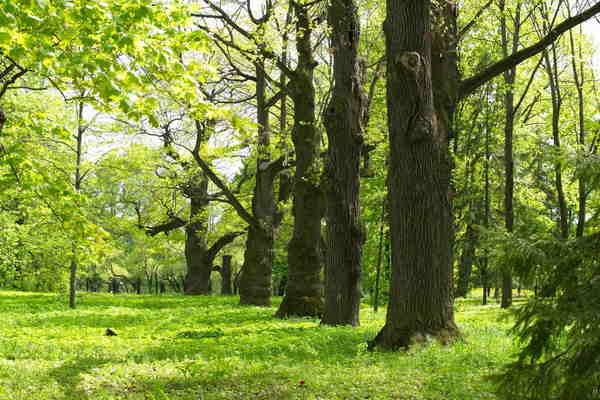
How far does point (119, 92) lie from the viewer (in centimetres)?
559

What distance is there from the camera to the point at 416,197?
26.1ft

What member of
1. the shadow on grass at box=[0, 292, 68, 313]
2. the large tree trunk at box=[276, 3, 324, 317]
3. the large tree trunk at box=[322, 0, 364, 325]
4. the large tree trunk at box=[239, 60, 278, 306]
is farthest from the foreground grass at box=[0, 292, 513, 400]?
the large tree trunk at box=[239, 60, 278, 306]

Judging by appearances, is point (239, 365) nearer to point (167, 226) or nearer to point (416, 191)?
point (416, 191)

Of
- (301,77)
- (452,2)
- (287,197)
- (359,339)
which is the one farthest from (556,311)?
(287,197)

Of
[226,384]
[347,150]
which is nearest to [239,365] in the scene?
[226,384]

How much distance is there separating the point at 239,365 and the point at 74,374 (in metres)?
1.98

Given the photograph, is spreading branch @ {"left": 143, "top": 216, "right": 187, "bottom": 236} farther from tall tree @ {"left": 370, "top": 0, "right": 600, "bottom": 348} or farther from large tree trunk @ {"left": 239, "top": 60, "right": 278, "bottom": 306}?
tall tree @ {"left": 370, "top": 0, "right": 600, "bottom": 348}

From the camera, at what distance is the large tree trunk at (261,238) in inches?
795

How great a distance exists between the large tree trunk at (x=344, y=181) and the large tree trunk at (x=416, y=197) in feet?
10.6

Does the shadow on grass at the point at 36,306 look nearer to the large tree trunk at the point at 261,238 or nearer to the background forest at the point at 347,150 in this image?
the background forest at the point at 347,150

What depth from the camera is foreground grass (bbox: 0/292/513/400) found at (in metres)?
5.46

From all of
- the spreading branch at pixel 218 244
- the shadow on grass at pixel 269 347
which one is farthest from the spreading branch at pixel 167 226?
the shadow on grass at pixel 269 347

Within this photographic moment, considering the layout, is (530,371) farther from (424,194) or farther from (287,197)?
(287,197)

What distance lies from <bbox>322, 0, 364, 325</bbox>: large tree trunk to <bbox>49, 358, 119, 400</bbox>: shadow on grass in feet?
17.2
